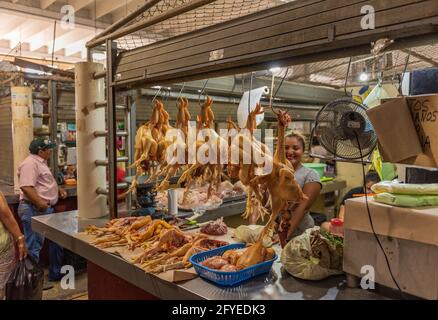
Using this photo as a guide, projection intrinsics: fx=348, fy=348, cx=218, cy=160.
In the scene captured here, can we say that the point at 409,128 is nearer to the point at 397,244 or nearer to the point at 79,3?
the point at 397,244

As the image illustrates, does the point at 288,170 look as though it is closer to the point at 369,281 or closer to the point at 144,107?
the point at 369,281

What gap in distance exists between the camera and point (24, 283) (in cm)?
302

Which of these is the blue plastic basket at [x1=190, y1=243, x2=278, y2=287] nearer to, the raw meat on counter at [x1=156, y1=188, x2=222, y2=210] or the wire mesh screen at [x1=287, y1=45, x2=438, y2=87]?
the raw meat on counter at [x1=156, y1=188, x2=222, y2=210]

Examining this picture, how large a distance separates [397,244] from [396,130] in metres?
0.44

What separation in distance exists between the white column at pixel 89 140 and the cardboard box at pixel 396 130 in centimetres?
229

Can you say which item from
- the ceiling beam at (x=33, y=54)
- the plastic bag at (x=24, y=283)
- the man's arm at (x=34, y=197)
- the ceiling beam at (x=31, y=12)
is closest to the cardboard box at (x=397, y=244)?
the plastic bag at (x=24, y=283)

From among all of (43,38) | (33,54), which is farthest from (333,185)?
(33,54)

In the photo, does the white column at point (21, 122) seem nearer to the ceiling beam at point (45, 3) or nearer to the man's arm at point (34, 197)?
the man's arm at point (34, 197)

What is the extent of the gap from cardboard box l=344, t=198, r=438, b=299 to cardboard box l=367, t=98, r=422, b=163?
0.71ft

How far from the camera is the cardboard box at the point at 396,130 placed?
52.2 inches

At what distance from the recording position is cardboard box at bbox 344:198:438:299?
1261 mm

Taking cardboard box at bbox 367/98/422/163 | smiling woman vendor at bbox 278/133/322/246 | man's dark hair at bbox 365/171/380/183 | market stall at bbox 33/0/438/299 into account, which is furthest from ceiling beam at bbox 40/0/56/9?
cardboard box at bbox 367/98/422/163

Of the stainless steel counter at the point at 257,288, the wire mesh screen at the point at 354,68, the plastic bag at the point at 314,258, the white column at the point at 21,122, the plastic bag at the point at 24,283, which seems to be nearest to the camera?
the stainless steel counter at the point at 257,288

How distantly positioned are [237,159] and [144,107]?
15.4 feet
